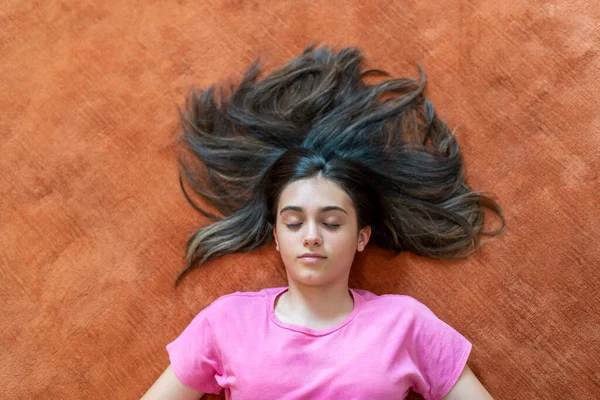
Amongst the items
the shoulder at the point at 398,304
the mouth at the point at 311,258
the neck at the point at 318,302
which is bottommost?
the shoulder at the point at 398,304

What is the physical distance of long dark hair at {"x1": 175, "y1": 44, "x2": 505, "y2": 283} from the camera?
1.45 meters

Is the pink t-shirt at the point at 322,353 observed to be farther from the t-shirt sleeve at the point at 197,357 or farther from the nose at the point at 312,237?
the nose at the point at 312,237

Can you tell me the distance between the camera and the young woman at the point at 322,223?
1294 mm

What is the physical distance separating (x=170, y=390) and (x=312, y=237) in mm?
481

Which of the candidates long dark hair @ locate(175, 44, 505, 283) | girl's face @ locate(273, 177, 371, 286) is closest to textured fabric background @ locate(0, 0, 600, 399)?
long dark hair @ locate(175, 44, 505, 283)

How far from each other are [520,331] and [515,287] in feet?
0.33

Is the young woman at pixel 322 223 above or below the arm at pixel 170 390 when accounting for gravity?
above

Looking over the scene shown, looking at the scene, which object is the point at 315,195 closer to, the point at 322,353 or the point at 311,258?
the point at 311,258

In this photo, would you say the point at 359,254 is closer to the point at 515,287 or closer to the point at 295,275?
the point at 295,275

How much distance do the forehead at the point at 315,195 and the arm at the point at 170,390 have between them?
0.45 meters

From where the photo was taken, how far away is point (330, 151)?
143cm

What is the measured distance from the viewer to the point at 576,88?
1530 mm

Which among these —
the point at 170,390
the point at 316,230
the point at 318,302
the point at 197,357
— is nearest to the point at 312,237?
the point at 316,230

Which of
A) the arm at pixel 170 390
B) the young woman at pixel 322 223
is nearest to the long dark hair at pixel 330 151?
the young woman at pixel 322 223
